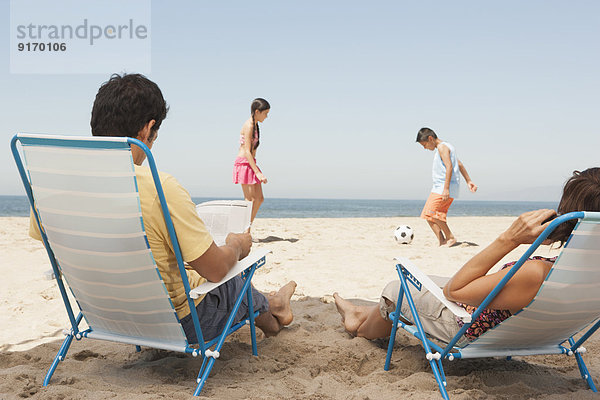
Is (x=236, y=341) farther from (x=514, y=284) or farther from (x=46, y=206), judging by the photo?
(x=514, y=284)

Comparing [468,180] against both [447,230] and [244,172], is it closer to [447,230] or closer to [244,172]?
[447,230]

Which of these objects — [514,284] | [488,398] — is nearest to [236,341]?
[488,398]

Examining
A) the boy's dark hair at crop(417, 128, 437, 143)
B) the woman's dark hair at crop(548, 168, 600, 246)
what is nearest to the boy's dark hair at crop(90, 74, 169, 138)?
the woman's dark hair at crop(548, 168, 600, 246)

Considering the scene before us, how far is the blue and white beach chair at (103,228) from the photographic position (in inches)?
70.4

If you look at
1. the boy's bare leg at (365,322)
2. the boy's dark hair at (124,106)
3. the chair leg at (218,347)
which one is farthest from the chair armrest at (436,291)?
the boy's dark hair at (124,106)

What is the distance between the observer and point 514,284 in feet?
5.78

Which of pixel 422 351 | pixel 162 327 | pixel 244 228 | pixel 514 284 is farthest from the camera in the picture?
pixel 244 228

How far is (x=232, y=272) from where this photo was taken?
2.12m

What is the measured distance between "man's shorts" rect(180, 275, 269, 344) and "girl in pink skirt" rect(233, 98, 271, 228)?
14.8ft

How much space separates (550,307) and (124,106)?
5.86 feet

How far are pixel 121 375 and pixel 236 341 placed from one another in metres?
0.77

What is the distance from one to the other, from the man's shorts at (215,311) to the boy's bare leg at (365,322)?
783mm

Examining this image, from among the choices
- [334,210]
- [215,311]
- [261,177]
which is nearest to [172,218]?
[215,311]

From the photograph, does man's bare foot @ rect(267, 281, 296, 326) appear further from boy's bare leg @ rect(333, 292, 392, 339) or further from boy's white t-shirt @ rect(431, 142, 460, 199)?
boy's white t-shirt @ rect(431, 142, 460, 199)
